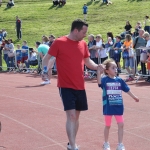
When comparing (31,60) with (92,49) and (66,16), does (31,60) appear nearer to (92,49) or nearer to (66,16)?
(92,49)

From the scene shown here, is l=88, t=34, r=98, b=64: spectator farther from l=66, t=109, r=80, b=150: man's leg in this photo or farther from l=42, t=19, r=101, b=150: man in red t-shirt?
l=66, t=109, r=80, b=150: man's leg

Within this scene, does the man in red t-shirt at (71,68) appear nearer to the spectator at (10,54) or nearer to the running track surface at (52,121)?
the running track surface at (52,121)

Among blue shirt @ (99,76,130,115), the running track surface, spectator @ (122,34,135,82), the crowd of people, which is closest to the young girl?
blue shirt @ (99,76,130,115)

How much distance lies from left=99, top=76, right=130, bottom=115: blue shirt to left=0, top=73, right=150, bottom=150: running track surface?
758 mm

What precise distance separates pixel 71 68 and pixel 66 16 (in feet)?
134

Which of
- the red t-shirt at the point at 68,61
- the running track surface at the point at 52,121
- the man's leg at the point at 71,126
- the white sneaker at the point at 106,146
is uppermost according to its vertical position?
the red t-shirt at the point at 68,61

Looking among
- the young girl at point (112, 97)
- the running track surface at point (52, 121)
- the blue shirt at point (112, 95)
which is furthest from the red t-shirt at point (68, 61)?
the running track surface at point (52, 121)

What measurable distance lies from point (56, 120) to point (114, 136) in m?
2.00

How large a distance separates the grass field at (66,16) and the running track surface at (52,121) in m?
24.8

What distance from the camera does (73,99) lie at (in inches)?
293

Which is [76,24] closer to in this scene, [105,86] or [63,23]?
[105,86]

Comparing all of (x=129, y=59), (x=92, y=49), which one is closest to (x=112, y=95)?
(x=129, y=59)

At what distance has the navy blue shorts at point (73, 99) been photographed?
24.2ft

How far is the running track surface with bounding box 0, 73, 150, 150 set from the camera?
837 centimetres
